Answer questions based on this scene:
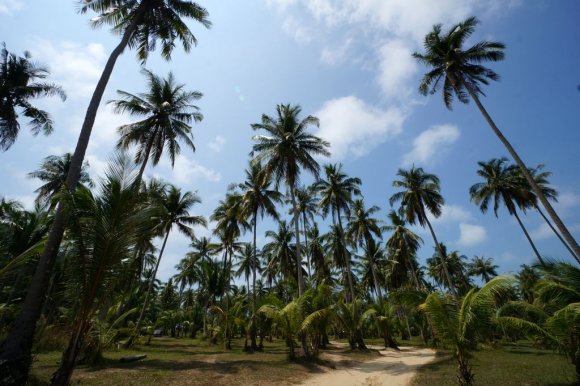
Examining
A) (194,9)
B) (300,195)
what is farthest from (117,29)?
(300,195)

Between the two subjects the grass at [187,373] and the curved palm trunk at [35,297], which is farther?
the grass at [187,373]

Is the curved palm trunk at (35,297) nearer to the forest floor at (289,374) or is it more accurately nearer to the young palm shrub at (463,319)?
the forest floor at (289,374)

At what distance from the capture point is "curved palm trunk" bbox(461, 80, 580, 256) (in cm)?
1334

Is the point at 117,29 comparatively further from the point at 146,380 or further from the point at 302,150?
the point at 146,380

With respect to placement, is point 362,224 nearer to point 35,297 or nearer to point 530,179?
point 530,179

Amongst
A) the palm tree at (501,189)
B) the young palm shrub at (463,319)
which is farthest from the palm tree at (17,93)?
the palm tree at (501,189)

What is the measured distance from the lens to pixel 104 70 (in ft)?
34.6

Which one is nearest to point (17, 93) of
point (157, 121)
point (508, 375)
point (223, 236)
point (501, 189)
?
point (157, 121)

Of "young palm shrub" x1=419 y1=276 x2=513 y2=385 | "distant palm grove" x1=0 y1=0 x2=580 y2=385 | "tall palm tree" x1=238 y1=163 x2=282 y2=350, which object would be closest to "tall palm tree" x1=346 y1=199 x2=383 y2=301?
"distant palm grove" x1=0 y1=0 x2=580 y2=385

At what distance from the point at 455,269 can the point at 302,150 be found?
39995 millimetres

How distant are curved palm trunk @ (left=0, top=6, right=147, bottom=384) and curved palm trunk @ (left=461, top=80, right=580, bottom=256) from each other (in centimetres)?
1925

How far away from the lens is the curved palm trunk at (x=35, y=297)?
6.49 metres

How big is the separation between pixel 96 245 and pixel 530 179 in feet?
62.0

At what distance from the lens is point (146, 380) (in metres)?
9.97
